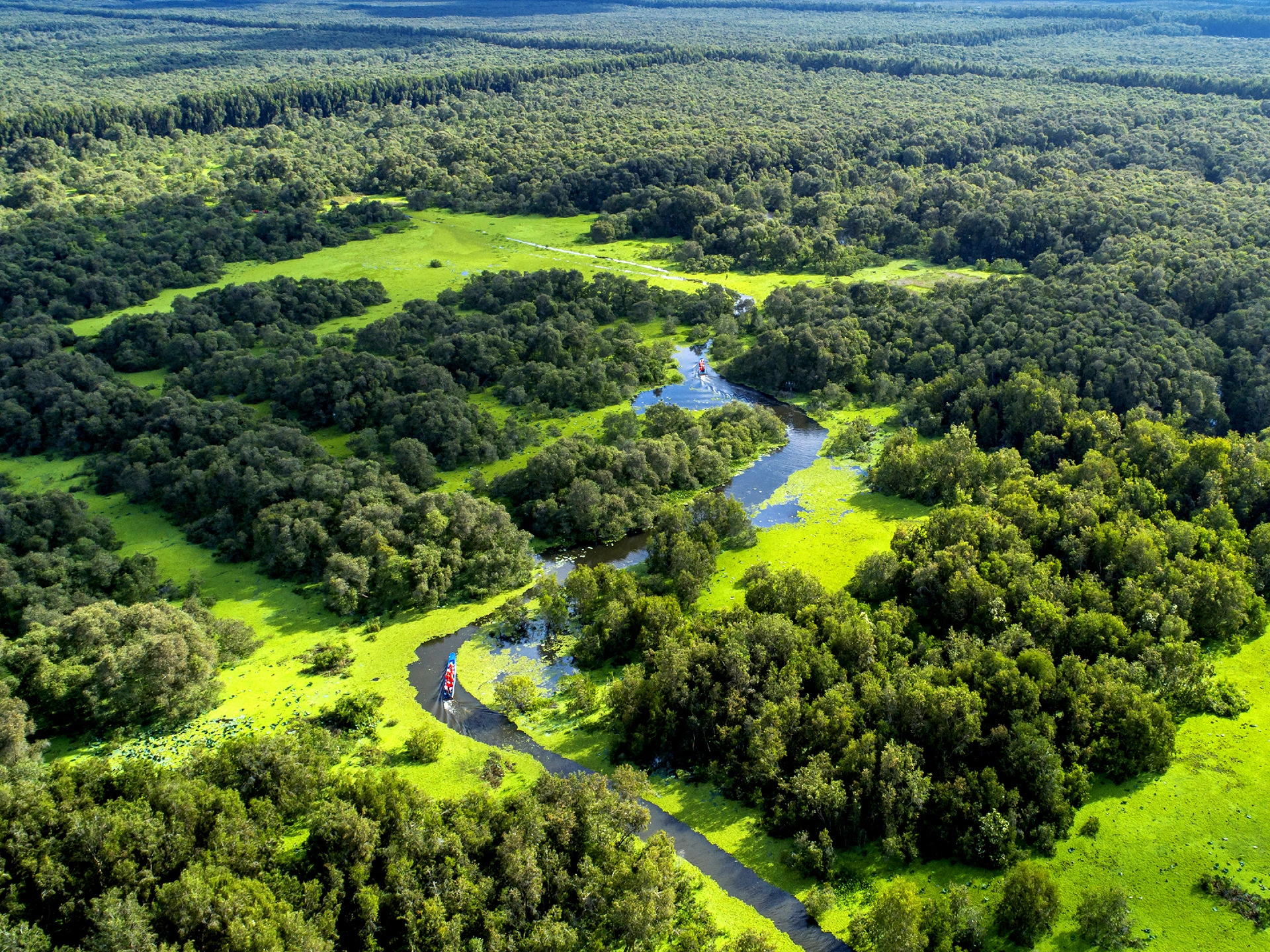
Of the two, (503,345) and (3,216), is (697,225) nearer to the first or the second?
(503,345)

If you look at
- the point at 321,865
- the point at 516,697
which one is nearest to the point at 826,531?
the point at 516,697

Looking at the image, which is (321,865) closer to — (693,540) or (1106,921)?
(693,540)

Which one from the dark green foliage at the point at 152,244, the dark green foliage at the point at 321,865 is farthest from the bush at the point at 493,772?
the dark green foliage at the point at 152,244

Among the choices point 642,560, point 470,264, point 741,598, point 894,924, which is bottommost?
point 642,560

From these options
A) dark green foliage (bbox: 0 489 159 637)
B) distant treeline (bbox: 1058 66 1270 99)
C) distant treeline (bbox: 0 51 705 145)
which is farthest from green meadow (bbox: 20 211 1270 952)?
distant treeline (bbox: 1058 66 1270 99)

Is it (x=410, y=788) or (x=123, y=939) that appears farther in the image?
(x=410, y=788)

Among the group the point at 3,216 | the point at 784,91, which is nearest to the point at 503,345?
the point at 3,216

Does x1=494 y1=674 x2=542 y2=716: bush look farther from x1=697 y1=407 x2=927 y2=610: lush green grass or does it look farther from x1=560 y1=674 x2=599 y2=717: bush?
x1=697 y1=407 x2=927 y2=610: lush green grass
